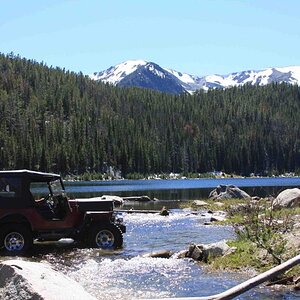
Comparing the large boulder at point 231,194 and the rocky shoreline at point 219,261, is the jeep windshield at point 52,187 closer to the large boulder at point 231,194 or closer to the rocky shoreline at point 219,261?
the rocky shoreline at point 219,261

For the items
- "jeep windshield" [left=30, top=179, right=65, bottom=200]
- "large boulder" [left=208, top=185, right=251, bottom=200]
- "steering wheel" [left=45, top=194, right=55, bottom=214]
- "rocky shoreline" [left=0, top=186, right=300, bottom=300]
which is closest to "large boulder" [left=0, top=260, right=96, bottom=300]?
"rocky shoreline" [left=0, top=186, right=300, bottom=300]

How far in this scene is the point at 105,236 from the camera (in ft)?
70.0

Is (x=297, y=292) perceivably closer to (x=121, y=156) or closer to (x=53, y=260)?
(x=53, y=260)

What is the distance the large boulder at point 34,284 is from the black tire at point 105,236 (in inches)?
481

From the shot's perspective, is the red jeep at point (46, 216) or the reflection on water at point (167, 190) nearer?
the red jeep at point (46, 216)

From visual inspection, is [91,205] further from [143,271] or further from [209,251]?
[143,271]

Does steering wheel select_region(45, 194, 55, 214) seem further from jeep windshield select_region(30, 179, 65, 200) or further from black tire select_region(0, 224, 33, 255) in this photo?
black tire select_region(0, 224, 33, 255)

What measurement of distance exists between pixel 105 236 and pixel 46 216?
249cm

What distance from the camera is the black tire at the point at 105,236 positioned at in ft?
69.4

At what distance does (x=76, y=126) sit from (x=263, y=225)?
16685cm

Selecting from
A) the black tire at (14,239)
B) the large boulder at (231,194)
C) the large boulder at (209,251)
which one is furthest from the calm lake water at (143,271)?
the large boulder at (231,194)

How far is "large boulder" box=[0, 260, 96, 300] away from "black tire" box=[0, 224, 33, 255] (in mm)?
11212

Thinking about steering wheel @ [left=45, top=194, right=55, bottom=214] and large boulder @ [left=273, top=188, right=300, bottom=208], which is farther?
large boulder @ [left=273, top=188, right=300, bottom=208]

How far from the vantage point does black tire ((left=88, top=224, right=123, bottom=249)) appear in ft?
69.4
